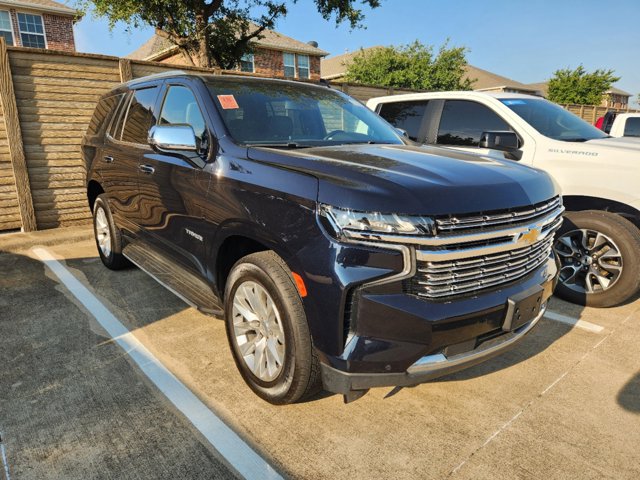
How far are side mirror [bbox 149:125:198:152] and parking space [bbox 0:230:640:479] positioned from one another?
58.0 inches

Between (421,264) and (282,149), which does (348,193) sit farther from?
(282,149)

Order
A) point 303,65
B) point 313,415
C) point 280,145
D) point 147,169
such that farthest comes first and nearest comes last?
point 303,65
point 147,169
point 280,145
point 313,415

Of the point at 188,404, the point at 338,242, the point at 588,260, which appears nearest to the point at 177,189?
the point at 188,404

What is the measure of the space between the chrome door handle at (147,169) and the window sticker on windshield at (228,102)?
0.86 m

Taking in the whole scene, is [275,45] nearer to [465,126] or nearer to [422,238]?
[465,126]

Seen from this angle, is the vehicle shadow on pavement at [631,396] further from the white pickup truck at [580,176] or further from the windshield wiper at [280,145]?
the windshield wiper at [280,145]

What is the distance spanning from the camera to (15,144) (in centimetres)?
636

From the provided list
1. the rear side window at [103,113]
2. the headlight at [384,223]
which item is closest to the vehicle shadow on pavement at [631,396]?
the headlight at [384,223]

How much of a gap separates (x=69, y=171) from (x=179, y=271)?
470cm

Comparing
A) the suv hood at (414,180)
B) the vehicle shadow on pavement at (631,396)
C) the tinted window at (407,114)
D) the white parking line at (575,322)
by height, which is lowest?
the white parking line at (575,322)

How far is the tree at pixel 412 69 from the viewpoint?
98.3 feet

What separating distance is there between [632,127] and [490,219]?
750cm

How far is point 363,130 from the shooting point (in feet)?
11.6

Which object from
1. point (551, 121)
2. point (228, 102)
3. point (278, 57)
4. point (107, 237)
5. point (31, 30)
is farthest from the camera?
point (278, 57)
